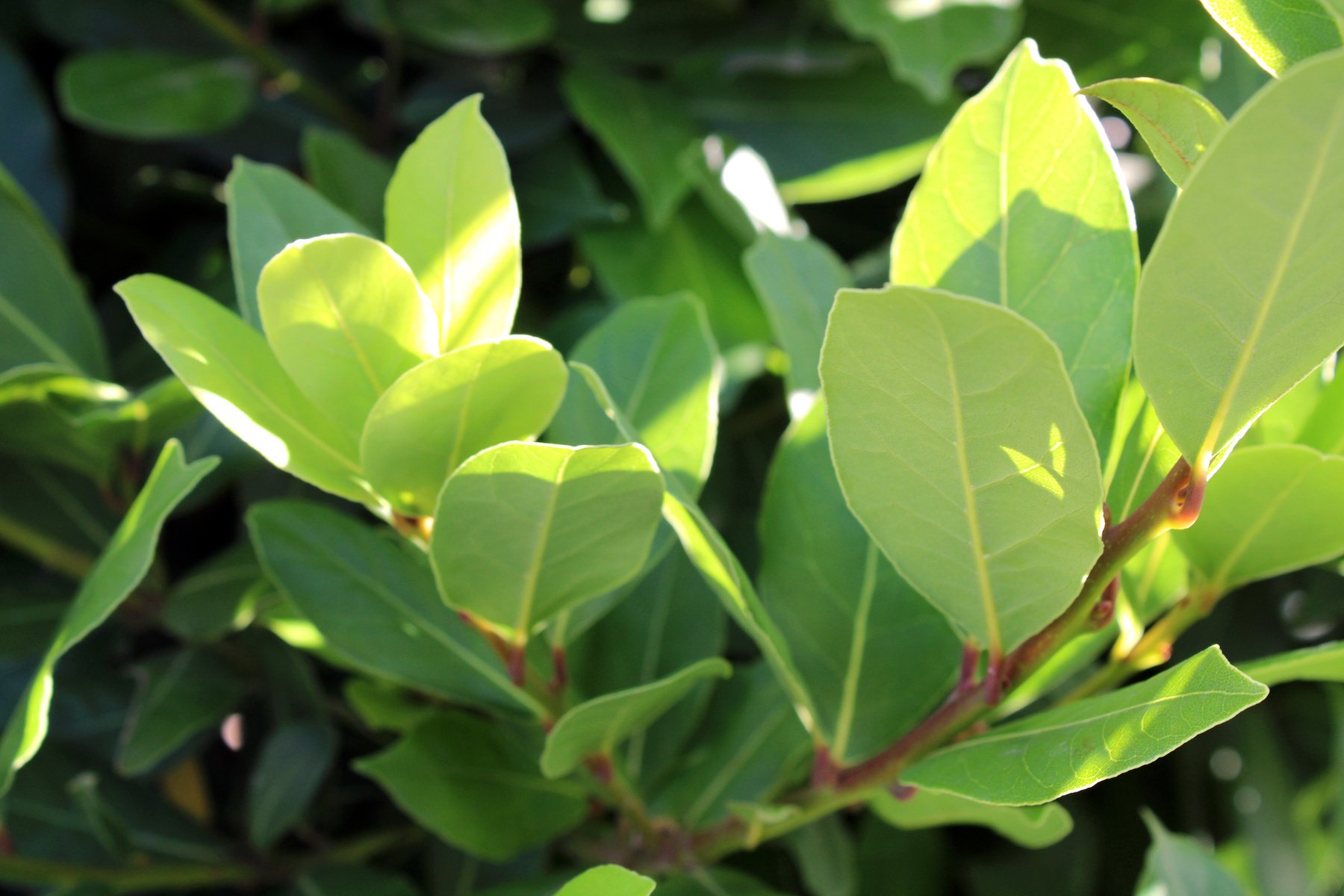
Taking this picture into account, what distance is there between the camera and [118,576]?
61 cm

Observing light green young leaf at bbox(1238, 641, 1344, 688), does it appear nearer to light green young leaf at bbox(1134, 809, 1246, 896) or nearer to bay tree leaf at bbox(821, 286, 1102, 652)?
bay tree leaf at bbox(821, 286, 1102, 652)

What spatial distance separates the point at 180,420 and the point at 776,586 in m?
0.50

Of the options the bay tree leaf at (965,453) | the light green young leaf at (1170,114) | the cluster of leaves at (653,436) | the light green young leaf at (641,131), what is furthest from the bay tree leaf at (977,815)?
the light green young leaf at (641,131)

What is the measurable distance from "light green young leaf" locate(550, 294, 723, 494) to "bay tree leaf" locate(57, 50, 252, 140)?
57 centimetres

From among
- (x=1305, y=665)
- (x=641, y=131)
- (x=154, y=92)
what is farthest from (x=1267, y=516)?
(x=154, y=92)

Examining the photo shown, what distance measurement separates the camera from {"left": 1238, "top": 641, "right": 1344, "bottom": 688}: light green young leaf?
0.54m

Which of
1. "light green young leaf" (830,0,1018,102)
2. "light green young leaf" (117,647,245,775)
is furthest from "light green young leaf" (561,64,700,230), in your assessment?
"light green young leaf" (117,647,245,775)

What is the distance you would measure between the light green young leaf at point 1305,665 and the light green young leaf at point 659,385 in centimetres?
30

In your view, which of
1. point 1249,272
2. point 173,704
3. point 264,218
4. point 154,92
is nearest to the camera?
point 1249,272

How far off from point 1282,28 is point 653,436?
400 mm

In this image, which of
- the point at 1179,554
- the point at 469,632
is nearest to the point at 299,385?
the point at 469,632

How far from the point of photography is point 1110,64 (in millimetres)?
1146

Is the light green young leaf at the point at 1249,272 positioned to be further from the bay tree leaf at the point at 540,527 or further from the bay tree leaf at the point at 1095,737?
the bay tree leaf at the point at 540,527

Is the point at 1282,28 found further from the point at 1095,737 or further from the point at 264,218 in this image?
the point at 264,218
